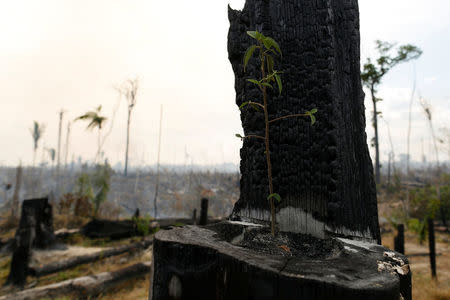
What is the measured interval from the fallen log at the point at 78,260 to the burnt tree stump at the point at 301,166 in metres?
5.14

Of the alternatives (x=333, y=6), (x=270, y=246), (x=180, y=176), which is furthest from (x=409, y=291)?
(x=180, y=176)

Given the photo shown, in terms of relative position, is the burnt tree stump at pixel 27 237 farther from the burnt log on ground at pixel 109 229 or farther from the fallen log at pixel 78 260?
the burnt log on ground at pixel 109 229

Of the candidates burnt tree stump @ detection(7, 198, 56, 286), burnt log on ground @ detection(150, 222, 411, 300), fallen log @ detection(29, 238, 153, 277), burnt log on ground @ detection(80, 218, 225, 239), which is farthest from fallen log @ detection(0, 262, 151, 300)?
burnt log on ground @ detection(150, 222, 411, 300)

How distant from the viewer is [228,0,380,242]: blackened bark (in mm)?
1165

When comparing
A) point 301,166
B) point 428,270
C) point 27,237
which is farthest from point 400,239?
point 27,237

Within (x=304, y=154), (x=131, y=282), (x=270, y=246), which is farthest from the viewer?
(x=131, y=282)

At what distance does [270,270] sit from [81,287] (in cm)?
438

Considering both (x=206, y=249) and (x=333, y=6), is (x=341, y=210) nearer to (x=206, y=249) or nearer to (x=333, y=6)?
(x=206, y=249)

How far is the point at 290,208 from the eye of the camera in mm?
1241

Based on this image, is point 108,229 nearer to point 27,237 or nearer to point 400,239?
point 27,237

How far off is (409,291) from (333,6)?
130 cm

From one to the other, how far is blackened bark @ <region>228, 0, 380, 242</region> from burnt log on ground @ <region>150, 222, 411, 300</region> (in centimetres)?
17

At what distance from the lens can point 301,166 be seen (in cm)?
124

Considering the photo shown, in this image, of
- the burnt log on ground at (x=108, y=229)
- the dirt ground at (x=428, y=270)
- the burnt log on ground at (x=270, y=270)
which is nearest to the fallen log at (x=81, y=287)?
the burnt log on ground at (x=108, y=229)
